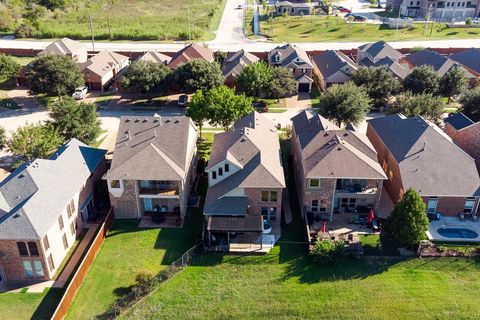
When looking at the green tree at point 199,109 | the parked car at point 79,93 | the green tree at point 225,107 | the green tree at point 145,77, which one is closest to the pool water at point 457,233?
the green tree at point 225,107

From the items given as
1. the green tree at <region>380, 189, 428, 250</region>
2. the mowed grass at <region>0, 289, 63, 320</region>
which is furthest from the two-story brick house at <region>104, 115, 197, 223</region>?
the green tree at <region>380, 189, 428, 250</region>

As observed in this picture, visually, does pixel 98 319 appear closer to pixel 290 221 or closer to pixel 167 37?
pixel 290 221

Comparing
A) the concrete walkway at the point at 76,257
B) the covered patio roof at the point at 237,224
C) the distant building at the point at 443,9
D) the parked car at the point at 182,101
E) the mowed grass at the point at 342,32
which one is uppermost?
the distant building at the point at 443,9

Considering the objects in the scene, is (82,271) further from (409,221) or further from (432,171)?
(432,171)

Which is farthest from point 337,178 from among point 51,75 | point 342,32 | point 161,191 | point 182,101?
point 342,32

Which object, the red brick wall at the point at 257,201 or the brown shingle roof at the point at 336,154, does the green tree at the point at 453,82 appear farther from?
the red brick wall at the point at 257,201

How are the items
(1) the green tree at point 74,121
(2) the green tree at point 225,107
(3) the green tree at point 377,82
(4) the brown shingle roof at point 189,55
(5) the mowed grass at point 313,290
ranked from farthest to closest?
(4) the brown shingle roof at point 189,55, (3) the green tree at point 377,82, (2) the green tree at point 225,107, (1) the green tree at point 74,121, (5) the mowed grass at point 313,290

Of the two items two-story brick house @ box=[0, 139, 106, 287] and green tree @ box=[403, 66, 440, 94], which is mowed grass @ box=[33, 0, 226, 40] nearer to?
green tree @ box=[403, 66, 440, 94]
